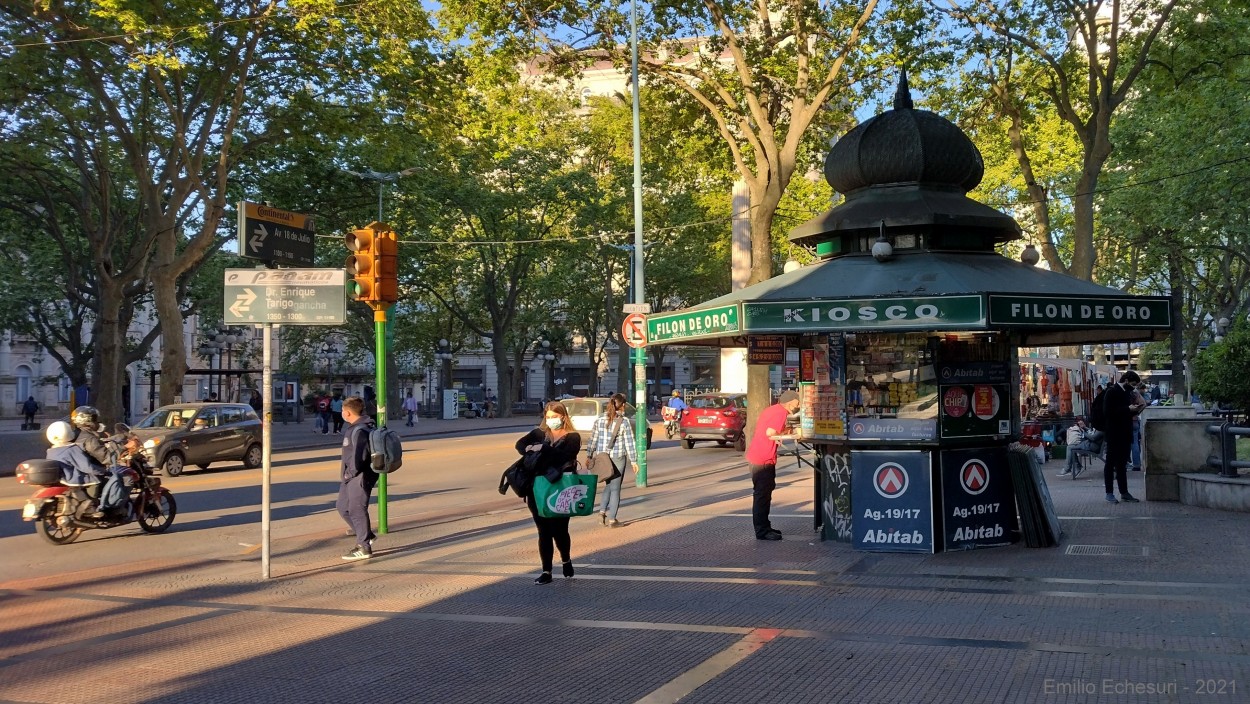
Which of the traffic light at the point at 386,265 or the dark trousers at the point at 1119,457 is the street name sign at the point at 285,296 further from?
the dark trousers at the point at 1119,457

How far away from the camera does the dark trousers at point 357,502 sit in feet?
35.4

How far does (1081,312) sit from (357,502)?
711cm

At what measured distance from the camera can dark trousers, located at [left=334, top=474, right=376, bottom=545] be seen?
10781 millimetres

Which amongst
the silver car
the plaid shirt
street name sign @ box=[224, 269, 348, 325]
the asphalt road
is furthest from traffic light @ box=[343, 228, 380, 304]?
the silver car

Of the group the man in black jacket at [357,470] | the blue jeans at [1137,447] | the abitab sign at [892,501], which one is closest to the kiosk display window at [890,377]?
the abitab sign at [892,501]

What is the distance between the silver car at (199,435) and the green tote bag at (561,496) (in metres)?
15.6

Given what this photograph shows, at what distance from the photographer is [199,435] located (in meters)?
23.7

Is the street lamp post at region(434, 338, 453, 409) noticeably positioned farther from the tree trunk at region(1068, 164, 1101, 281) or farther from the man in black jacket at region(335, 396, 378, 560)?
the man in black jacket at region(335, 396, 378, 560)

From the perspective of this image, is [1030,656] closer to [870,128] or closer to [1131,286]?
[870,128]

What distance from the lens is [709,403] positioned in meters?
31.3

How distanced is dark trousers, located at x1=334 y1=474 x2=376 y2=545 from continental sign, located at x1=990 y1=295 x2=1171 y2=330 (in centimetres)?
606

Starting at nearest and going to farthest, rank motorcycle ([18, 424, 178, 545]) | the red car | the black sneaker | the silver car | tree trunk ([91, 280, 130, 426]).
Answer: the black sneaker < motorcycle ([18, 424, 178, 545]) < the silver car < tree trunk ([91, 280, 130, 426]) < the red car

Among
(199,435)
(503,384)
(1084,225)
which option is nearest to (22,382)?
(503,384)

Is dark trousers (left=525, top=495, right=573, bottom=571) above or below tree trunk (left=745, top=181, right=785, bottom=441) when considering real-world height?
below
